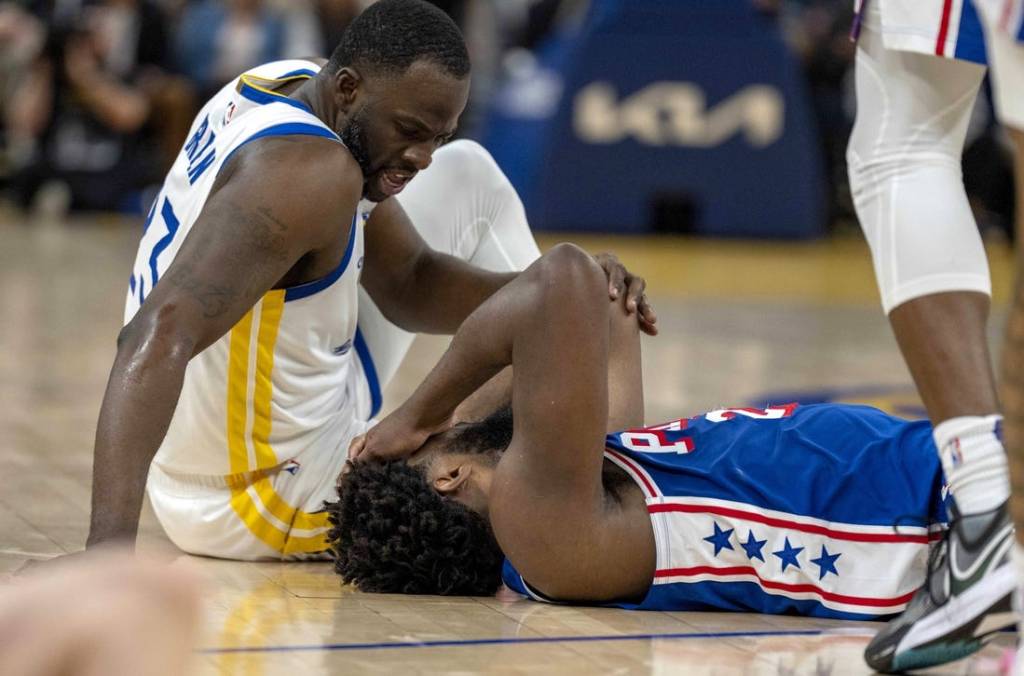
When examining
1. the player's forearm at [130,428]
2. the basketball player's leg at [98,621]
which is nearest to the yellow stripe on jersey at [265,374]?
the player's forearm at [130,428]

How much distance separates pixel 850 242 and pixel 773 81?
202 cm

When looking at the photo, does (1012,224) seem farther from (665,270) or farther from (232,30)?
(232,30)

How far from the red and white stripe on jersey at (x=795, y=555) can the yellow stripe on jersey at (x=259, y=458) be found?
2.98ft

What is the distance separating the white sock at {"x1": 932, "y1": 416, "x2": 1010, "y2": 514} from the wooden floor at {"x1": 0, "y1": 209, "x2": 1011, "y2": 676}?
0.36m

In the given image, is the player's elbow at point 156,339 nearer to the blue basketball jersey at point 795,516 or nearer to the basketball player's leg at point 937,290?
the blue basketball jersey at point 795,516

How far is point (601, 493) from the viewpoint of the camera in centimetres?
314

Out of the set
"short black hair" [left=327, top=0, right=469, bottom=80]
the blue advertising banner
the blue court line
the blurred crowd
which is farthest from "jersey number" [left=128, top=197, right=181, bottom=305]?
the blurred crowd

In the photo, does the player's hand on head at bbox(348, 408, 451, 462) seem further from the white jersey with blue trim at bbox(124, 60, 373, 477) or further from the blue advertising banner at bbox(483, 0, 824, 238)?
the blue advertising banner at bbox(483, 0, 824, 238)

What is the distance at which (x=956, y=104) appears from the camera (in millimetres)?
2881

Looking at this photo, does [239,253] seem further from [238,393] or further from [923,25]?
[923,25]

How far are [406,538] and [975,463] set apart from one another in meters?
1.18

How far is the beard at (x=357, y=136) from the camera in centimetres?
346

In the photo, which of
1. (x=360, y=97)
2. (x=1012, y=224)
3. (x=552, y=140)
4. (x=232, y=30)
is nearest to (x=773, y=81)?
(x=552, y=140)

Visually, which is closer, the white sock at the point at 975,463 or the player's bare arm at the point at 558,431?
the white sock at the point at 975,463
